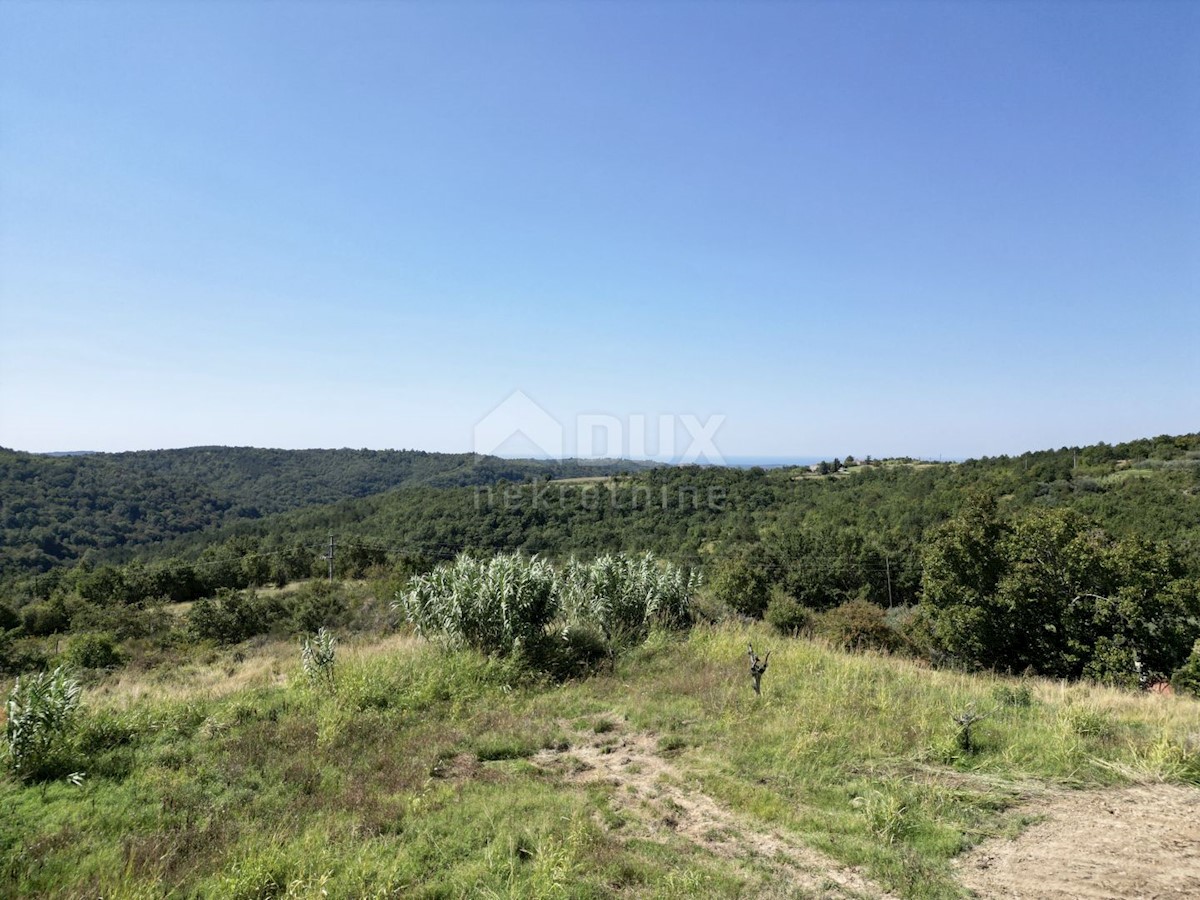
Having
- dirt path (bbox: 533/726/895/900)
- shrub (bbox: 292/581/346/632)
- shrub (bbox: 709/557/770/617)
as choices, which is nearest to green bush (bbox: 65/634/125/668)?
shrub (bbox: 292/581/346/632)

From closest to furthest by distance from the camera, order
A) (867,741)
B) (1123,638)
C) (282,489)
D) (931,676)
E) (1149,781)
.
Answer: (1149,781)
(867,741)
(931,676)
(1123,638)
(282,489)

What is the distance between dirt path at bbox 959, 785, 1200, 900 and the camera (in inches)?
131

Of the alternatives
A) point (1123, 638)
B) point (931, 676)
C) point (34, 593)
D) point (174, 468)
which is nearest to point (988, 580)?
point (1123, 638)

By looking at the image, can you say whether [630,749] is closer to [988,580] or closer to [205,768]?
[205,768]

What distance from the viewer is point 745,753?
557 cm

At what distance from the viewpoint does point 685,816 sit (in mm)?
4520

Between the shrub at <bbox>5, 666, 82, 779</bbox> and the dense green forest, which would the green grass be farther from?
the dense green forest

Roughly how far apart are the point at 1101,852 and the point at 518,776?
4.46m

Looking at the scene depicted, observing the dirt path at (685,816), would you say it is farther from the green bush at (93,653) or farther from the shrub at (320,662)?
the green bush at (93,653)

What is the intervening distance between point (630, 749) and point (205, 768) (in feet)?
13.7

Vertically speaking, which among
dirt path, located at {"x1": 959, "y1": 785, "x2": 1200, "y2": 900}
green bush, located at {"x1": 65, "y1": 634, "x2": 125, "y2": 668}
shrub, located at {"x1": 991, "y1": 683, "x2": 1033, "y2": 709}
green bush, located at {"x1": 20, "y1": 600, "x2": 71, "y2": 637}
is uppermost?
dirt path, located at {"x1": 959, "y1": 785, "x2": 1200, "y2": 900}

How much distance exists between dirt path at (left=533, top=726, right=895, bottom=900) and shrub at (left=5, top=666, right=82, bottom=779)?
461 cm

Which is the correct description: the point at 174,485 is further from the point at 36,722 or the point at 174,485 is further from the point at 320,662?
the point at 36,722

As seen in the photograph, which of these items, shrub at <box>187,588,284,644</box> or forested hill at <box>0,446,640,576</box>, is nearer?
shrub at <box>187,588,284,644</box>
